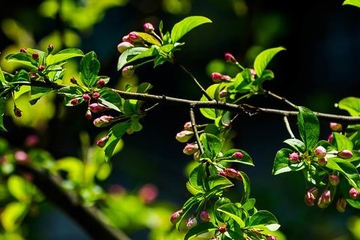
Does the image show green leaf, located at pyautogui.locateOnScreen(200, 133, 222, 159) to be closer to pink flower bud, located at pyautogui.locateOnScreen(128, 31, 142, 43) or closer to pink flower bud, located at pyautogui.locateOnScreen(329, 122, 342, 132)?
pink flower bud, located at pyautogui.locateOnScreen(128, 31, 142, 43)

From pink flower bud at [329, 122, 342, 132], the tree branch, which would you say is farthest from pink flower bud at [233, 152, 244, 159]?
the tree branch

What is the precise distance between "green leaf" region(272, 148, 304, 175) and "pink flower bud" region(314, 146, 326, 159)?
0.02 meters

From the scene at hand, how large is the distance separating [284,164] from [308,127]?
0.17ft

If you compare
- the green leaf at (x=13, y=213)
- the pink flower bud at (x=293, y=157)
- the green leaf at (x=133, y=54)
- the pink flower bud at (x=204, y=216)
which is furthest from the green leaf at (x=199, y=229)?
the green leaf at (x=13, y=213)

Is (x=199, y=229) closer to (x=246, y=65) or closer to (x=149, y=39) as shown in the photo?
(x=149, y=39)

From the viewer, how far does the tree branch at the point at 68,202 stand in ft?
6.14

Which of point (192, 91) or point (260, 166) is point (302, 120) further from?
point (260, 166)

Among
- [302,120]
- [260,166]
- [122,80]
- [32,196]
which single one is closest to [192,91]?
[122,80]

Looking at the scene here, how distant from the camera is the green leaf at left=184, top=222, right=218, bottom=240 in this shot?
35.6 inches

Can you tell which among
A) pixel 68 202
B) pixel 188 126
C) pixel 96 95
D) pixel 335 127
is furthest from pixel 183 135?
pixel 68 202

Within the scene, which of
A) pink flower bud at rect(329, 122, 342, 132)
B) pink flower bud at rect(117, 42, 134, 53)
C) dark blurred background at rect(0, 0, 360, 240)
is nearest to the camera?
pink flower bud at rect(117, 42, 134, 53)

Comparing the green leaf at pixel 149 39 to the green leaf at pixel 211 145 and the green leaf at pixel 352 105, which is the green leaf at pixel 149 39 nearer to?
the green leaf at pixel 211 145

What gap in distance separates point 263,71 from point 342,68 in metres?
3.79

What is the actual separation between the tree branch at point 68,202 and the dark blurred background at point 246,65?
15cm
